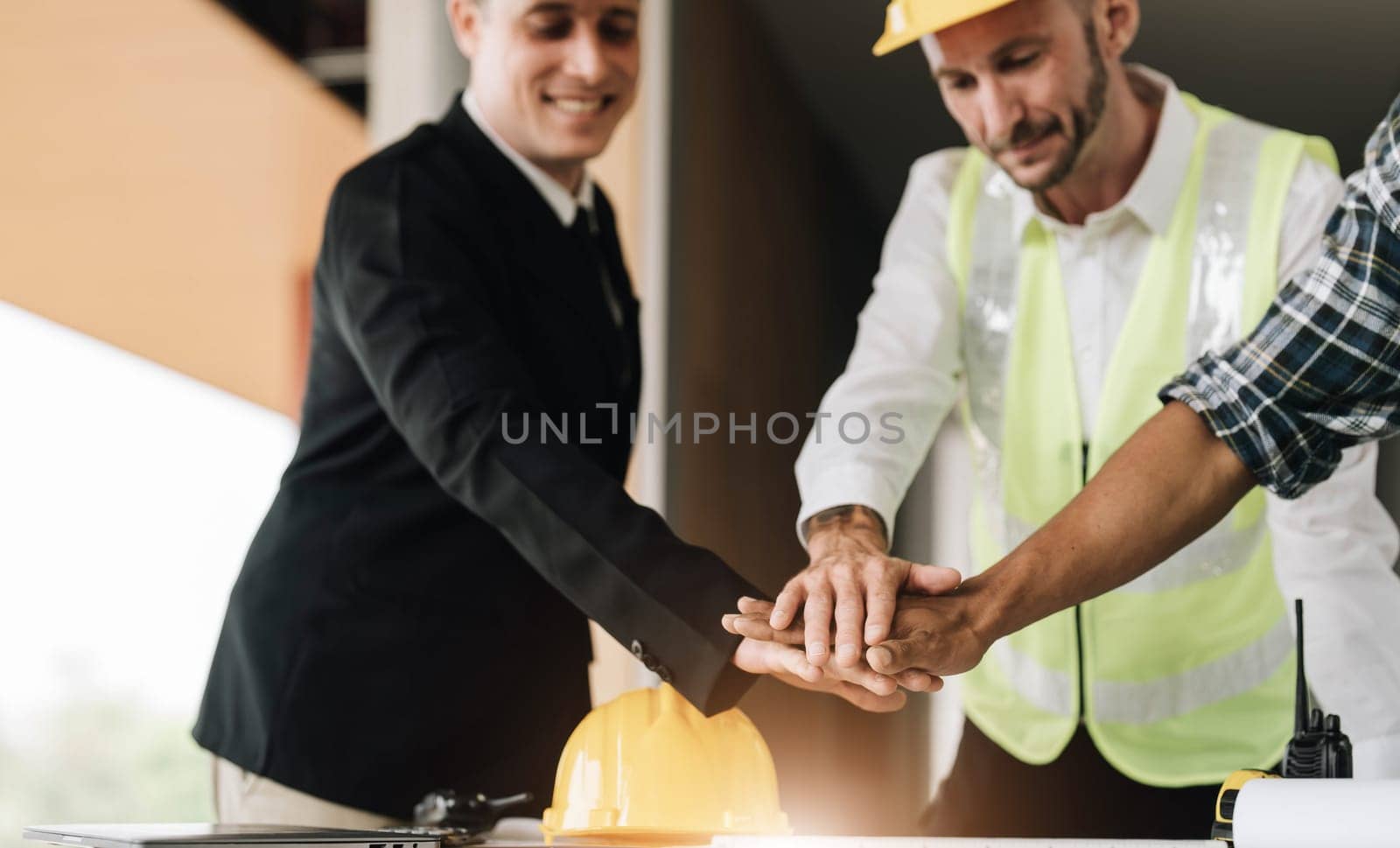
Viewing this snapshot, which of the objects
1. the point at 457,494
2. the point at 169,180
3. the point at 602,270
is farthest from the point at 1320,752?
the point at 169,180

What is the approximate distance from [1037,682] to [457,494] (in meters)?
0.65

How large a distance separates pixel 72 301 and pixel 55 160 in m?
0.21

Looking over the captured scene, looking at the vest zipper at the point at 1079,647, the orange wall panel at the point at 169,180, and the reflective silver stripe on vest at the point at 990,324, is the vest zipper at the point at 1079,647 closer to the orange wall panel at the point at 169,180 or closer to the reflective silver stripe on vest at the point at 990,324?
the reflective silver stripe on vest at the point at 990,324

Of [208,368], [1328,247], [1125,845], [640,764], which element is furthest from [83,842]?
[208,368]

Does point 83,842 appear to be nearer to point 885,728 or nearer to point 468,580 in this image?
point 468,580

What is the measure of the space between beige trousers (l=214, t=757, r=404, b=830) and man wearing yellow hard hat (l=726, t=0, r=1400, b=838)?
1.80ft

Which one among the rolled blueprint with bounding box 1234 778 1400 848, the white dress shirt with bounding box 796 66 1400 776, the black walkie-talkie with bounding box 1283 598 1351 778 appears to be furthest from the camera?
the white dress shirt with bounding box 796 66 1400 776

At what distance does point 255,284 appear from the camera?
106 inches

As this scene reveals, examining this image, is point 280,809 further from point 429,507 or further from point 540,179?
point 540,179

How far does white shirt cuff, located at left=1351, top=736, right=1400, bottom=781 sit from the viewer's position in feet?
4.63

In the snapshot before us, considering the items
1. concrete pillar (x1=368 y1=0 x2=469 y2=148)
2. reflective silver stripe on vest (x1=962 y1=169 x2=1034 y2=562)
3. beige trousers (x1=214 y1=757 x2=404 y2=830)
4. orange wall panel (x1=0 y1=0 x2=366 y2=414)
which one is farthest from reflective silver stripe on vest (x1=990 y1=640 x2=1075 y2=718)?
orange wall panel (x1=0 y1=0 x2=366 y2=414)

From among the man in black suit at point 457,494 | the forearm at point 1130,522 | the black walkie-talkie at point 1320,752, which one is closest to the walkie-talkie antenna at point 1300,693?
the black walkie-talkie at point 1320,752

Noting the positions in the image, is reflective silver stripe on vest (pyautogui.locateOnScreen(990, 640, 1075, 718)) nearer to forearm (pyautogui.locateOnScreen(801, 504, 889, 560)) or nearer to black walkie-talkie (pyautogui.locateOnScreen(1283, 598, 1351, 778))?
forearm (pyautogui.locateOnScreen(801, 504, 889, 560))

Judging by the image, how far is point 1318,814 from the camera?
2.98ft
